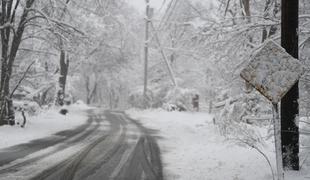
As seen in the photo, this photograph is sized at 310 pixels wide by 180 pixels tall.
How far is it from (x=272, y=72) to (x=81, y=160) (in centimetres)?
600

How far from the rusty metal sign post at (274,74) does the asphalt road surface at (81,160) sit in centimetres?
346

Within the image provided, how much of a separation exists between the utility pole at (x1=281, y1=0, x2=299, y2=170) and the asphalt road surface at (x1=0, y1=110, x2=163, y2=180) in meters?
2.87

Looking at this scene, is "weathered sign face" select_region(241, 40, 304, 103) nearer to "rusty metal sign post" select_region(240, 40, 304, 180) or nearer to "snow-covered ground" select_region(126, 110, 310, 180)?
"rusty metal sign post" select_region(240, 40, 304, 180)

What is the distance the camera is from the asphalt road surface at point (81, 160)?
29.0 feet

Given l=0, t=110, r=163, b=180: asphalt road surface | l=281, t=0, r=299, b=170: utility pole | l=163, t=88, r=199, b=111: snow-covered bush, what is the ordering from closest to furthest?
Answer: l=281, t=0, r=299, b=170: utility pole, l=0, t=110, r=163, b=180: asphalt road surface, l=163, t=88, r=199, b=111: snow-covered bush

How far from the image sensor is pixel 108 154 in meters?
12.0

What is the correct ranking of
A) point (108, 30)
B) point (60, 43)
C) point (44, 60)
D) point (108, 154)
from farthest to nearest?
point (108, 30)
point (44, 60)
point (60, 43)
point (108, 154)

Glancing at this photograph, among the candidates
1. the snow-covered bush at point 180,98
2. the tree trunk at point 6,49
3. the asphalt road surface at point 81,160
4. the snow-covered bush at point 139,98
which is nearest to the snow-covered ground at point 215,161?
the asphalt road surface at point 81,160

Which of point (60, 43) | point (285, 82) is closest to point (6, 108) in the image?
point (60, 43)

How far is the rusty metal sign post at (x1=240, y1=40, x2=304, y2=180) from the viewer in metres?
6.64

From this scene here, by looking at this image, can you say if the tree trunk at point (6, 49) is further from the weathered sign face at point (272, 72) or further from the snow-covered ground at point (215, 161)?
the weathered sign face at point (272, 72)

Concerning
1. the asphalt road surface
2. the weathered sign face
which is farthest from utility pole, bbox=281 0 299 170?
the asphalt road surface

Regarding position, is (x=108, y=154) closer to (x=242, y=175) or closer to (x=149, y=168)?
(x=149, y=168)

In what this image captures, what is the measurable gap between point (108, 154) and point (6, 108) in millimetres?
7691
